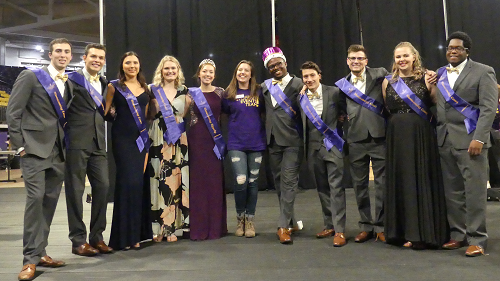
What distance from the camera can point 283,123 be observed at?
2.87 meters

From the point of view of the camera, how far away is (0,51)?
9242 mm

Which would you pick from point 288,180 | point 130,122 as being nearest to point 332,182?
point 288,180

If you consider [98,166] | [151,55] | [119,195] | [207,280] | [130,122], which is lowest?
[207,280]

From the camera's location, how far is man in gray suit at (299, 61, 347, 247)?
2773 mm

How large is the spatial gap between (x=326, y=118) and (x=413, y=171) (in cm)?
65

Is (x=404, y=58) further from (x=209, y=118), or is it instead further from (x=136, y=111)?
(x=136, y=111)

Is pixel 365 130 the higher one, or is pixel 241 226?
pixel 365 130

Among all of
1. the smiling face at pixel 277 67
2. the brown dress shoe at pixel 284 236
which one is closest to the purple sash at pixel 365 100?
the smiling face at pixel 277 67

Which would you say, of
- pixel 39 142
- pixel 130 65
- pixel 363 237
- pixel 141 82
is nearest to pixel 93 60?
pixel 130 65

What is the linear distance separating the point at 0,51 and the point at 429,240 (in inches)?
386

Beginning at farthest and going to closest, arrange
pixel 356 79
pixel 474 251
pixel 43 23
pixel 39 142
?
pixel 43 23, pixel 356 79, pixel 474 251, pixel 39 142

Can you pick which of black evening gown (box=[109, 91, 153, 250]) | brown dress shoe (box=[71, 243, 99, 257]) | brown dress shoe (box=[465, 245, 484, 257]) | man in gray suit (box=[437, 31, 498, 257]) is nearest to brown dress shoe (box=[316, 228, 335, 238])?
man in gray suit (box=[437, 31, 498, 257])

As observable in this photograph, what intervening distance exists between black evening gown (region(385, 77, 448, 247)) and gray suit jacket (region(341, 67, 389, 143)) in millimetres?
114

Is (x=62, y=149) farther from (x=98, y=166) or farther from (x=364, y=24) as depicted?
(x=364, y=24)
